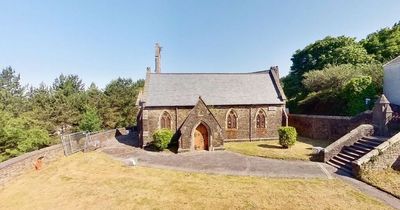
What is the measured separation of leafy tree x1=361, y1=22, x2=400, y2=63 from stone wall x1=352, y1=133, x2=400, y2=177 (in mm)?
27923

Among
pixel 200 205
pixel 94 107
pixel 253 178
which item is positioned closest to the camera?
pixel 200 205

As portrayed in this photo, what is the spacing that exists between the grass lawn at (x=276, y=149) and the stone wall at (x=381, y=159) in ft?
14.0

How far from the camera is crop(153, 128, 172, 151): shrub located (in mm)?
22031

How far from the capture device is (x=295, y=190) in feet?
41.1

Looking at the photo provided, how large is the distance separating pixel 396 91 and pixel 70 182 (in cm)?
2723

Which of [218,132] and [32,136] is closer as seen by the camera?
[218,132]

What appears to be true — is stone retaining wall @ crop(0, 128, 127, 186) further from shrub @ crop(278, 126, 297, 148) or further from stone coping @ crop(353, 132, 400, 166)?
stone coping @ crop(353, 132, 400, 166)

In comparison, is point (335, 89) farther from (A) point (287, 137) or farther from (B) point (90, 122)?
(B) point (90, 122)

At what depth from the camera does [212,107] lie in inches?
1021

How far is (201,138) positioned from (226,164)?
5.68 metres

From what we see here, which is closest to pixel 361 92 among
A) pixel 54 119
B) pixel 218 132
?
pixel 218 132

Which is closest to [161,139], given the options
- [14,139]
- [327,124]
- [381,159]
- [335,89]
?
[381,159]

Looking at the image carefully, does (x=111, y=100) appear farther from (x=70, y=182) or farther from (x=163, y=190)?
(x=163, y=190)

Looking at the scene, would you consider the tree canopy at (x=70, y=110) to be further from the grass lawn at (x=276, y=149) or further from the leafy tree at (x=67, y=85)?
the grass lawn at (x=276, y=149)
